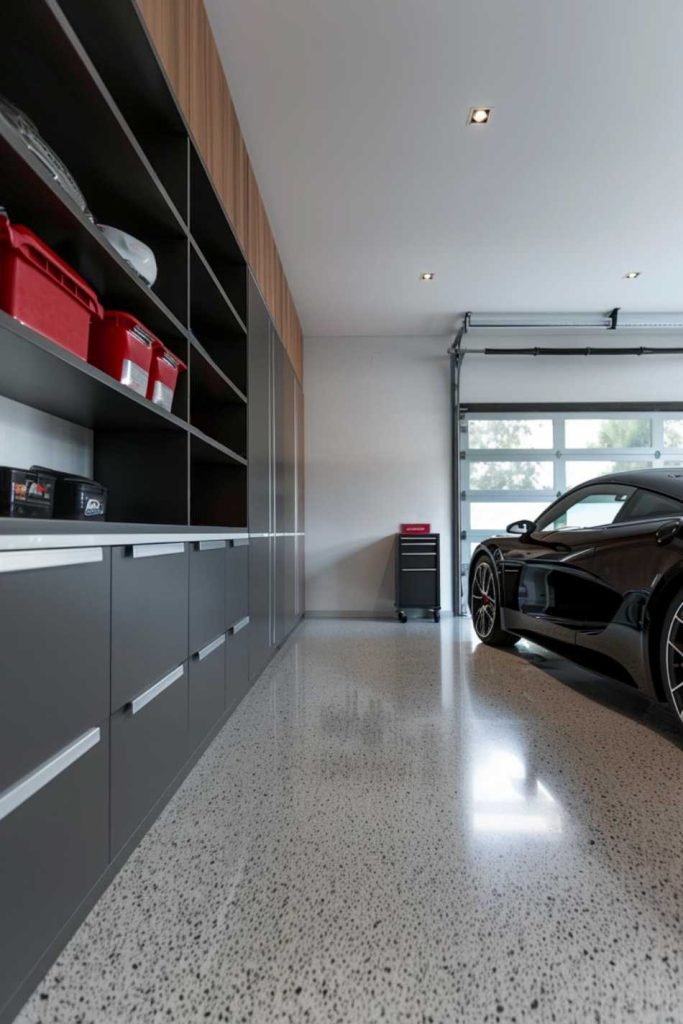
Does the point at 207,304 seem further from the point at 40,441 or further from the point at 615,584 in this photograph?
the point at 615,584

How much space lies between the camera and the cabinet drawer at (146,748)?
1.17m

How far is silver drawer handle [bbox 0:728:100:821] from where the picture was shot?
0.78m

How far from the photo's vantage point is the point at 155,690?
1392mm

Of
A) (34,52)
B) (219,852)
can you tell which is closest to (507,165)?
(34,52)

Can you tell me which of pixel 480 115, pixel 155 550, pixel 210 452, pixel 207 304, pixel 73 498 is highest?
pixel 480 115

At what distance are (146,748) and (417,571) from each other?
4057 mm

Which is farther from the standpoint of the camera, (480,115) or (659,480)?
(480,115)

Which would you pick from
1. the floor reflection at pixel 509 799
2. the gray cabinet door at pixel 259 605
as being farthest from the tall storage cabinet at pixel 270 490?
the floor reflection at pixel 509 799

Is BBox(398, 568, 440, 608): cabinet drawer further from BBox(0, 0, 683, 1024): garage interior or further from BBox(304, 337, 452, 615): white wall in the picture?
BBox(0, 0, 683, 1024): garage interior

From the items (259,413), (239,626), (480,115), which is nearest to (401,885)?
(239,626)

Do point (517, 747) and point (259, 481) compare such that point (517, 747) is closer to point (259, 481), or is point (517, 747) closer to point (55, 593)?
point (55, 593)

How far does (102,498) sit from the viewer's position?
4.75 feet

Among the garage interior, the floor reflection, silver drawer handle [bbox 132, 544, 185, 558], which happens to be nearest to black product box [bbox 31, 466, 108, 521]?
the garage interior

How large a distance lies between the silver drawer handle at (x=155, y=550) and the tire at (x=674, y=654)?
1694mm
